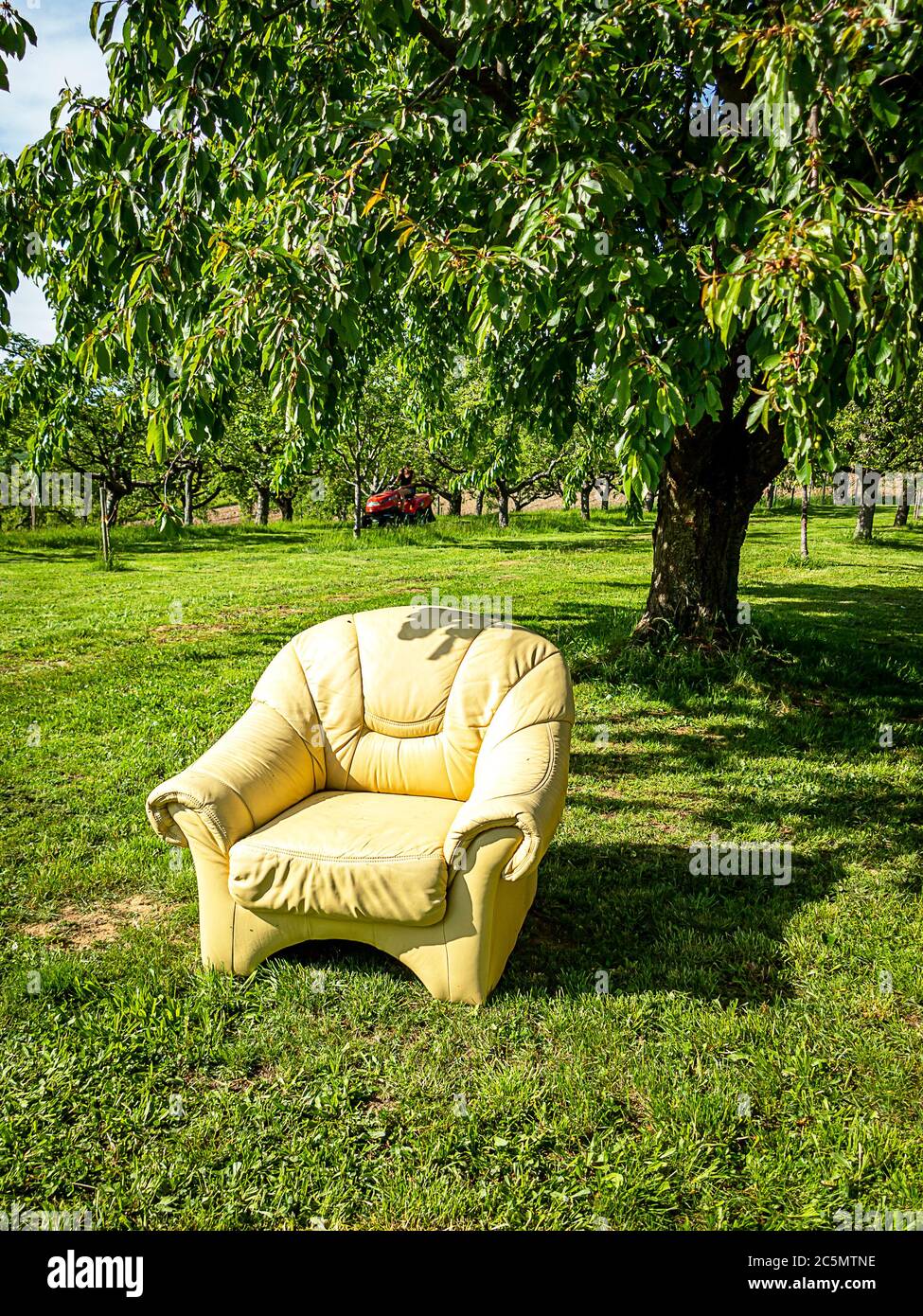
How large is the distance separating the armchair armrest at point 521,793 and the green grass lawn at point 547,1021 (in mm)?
718

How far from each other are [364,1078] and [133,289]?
325 cm

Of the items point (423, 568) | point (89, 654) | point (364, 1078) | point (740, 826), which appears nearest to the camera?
point (364, 1078)

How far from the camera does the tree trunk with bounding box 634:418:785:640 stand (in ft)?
25.0

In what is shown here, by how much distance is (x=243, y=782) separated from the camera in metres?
3.61

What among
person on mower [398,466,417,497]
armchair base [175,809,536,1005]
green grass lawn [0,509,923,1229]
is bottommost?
green grass lawn [0,509,923,1229]

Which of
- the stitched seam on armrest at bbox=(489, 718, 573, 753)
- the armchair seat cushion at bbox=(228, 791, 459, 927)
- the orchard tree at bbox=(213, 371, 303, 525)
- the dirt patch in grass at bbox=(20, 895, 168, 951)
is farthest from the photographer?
the orchard tree at bbox=(213, 371, 303, 525)

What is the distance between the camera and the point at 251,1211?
8.12ft

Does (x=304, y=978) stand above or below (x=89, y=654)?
below

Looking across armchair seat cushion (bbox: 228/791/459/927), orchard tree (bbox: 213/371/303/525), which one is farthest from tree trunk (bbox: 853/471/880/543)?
armchair seat cushion (bbox: 228/791/459/927)

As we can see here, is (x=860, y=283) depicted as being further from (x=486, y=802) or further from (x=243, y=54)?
(x=243, y=54)

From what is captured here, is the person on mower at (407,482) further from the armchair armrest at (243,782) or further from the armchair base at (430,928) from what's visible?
the armchair base at (430,928)

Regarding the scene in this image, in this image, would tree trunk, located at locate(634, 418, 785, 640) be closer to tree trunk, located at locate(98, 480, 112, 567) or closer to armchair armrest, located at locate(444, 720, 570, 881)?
armchair armrest, located at locate(444, 720, 570, 881)

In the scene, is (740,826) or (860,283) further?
(740,826)
